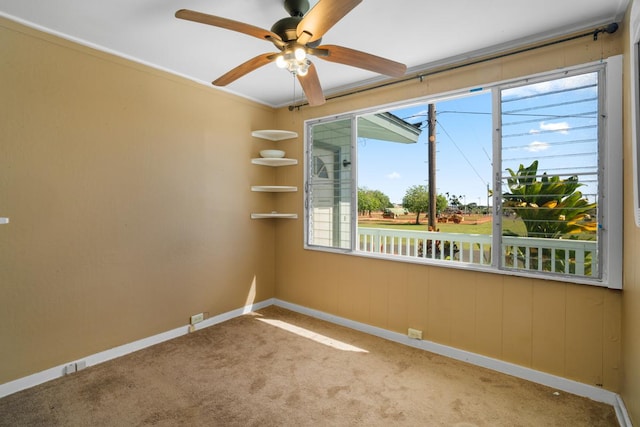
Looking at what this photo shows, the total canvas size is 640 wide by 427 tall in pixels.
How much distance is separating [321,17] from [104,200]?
→ 2189 mm

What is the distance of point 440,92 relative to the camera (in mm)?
2699

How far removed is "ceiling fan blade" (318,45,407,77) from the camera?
1.70 m

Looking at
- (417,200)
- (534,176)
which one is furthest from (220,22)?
(417,200)

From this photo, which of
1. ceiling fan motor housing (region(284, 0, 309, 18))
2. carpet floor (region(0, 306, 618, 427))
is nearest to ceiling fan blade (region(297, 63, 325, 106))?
ceiling fan motor housing (region(284, 0, 309, 18))

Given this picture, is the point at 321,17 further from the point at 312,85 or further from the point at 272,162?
the point at 272,162

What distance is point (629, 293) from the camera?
1794 millimetres

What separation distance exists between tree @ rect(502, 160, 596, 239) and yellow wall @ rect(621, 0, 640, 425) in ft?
0.82

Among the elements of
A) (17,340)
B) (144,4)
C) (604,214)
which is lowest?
(17,340)

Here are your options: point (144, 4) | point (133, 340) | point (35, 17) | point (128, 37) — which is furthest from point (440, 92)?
point (133, 340)

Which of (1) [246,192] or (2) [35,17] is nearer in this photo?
(2) [35,17]

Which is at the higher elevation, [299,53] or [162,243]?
[299,53]

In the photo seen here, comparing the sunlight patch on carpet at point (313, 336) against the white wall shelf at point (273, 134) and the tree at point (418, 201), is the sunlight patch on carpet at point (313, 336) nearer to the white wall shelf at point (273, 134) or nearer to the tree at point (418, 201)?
the white wall shelf at point (273, 134)

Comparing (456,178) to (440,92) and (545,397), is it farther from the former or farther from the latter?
(545,397)

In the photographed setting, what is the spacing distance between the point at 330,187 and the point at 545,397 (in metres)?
2.51
